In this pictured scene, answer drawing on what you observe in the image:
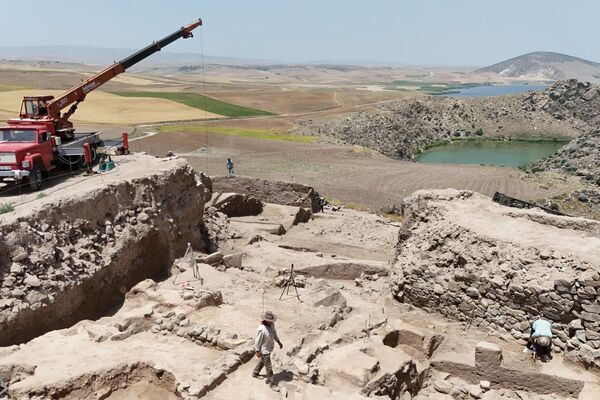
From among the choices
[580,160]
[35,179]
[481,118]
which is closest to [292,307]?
[35,179]

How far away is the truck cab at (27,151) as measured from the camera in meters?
14.7

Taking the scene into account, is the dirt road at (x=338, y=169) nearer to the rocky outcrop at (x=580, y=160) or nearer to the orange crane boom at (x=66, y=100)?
the rocky outcrop at (x=580, y=160)

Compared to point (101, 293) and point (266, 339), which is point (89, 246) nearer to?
point (101, 293)

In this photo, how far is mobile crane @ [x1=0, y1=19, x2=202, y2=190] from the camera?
1482 cm

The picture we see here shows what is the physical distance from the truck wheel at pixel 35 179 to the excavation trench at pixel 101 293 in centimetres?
364

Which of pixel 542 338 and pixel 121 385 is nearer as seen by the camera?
pixel 121 385

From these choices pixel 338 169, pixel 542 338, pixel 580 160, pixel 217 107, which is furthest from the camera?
pixel 217 107

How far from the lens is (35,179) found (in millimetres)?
15297

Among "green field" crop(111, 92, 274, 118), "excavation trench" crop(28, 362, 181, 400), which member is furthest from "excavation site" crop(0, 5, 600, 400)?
"green field" crop(111, 92, 274, 118)

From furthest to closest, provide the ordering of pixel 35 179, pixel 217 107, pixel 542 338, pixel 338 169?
pixel 217 107
pixel 338 169
pixel 35 179
pixel 542 338

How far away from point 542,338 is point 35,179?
13.4m

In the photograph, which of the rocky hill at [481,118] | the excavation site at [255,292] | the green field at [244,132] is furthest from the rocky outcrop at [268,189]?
the rocky hill at [481,118]

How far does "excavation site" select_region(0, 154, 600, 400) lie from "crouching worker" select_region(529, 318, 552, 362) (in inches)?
8.3

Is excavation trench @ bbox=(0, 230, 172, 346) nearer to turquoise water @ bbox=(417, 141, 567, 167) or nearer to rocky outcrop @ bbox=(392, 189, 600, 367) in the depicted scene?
rocky outcrop @ bbox=(392, 189, 600, 367)
